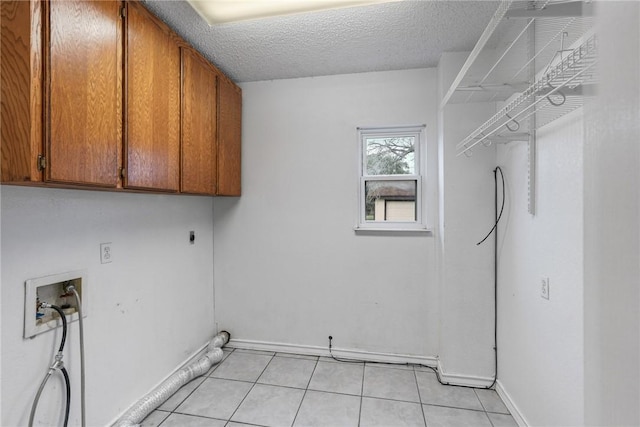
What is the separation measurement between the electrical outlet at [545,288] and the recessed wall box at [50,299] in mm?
2493

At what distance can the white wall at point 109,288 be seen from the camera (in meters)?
1.28

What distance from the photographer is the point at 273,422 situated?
1826 millimetres

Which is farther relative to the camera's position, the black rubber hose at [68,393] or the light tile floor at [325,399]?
the light tile floor at [325,399]

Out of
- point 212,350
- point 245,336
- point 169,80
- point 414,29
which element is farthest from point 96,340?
point 414,29

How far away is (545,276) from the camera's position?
1.53m

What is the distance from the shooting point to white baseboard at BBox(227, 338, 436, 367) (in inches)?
98.3

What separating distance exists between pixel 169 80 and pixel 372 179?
5.77ft

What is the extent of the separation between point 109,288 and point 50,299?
302 millimetres

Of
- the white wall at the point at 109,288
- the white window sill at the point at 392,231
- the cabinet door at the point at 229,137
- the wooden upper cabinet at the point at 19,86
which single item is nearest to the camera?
the wooden upper cabinet at the point at 19,86

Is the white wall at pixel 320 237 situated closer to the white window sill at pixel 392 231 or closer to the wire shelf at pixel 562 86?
the white window sill at pixel 392 231

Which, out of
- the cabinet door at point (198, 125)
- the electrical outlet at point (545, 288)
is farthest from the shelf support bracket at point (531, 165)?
the cabinet door at point (198, 125)

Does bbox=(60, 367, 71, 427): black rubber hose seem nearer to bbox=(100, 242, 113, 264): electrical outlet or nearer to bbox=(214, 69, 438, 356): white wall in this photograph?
bbox=(100, 242, 113, 264): electrical outlet

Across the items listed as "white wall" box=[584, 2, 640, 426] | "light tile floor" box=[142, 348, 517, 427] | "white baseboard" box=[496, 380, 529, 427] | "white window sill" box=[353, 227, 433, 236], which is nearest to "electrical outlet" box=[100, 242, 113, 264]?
"light tile floor" box=[142, 348, 517, 427]

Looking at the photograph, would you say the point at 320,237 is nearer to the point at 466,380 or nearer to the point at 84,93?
the point at 466,380
